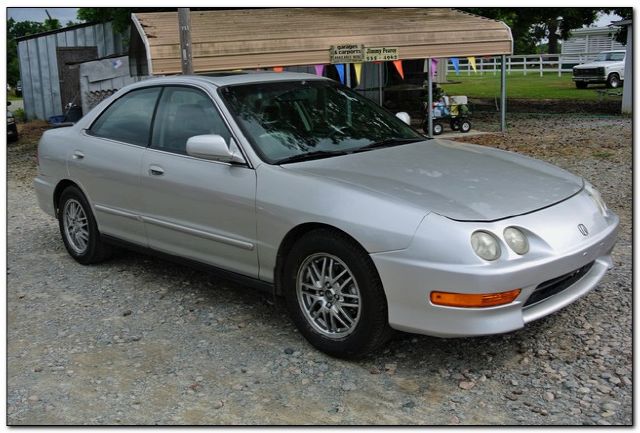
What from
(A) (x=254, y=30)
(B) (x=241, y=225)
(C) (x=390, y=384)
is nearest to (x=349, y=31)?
(A) (x=254, y=30)

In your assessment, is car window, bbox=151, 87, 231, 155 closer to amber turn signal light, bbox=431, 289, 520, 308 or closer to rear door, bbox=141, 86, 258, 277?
rear door, bbox=141, 86, 258, 277

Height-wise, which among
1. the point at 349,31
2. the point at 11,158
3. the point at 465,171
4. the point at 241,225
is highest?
the point at 349,31

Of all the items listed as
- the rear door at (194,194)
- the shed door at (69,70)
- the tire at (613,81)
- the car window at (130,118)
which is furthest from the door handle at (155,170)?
the tire at (613,81)

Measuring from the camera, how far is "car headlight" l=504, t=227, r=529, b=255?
3.39m

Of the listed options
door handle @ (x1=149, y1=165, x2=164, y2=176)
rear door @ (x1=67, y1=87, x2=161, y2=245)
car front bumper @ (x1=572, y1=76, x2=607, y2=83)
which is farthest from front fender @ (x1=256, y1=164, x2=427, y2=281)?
car front bumper @ (x1=572, y1=76, x2=607, y2=83)

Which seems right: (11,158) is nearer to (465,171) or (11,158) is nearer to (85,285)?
(85,285)

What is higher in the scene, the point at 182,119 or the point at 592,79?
the point at 182,119

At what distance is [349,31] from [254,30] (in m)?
1.90

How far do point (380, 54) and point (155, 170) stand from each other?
821cm

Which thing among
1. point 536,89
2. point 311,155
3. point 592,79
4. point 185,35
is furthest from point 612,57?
point 311,155

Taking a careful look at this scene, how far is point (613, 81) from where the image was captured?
1160 inches

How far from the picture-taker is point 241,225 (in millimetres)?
4219

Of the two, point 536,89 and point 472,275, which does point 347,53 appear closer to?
point 472,275

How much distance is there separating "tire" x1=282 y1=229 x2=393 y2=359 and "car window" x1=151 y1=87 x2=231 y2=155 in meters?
1.09
